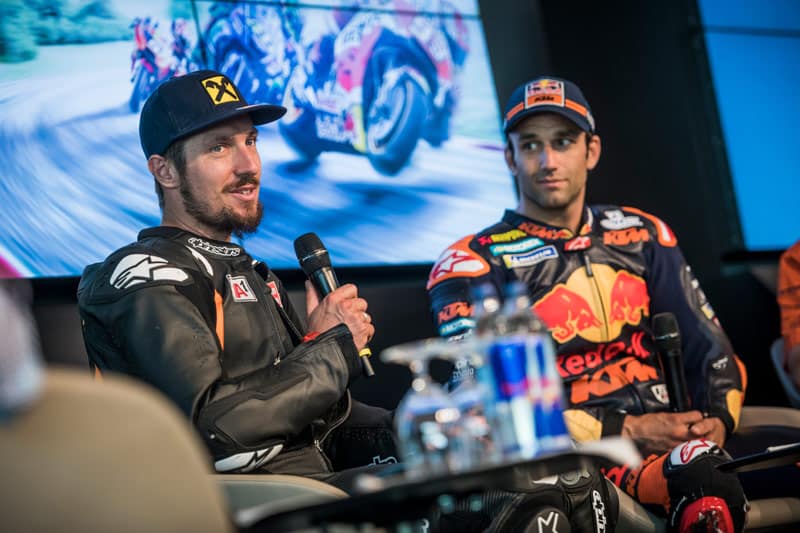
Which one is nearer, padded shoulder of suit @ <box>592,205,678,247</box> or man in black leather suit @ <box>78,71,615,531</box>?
man in black leather suit @ <box>78,71,615,531</box>

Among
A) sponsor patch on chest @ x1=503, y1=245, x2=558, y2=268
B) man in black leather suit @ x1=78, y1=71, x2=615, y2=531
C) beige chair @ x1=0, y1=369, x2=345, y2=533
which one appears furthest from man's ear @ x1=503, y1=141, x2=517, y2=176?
beige chair @ x1=0, y1=369, x2=345, y2=533

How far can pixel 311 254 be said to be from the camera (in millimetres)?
2576

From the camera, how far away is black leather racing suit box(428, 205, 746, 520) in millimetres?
3111

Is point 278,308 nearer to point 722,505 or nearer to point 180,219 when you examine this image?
point 180,219

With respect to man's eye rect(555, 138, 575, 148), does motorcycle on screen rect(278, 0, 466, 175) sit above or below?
above

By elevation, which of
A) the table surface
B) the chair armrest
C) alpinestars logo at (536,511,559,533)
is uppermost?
the table surface

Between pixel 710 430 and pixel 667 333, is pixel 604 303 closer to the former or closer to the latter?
pixel 667 333

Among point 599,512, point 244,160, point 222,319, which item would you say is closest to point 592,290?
point 599,512

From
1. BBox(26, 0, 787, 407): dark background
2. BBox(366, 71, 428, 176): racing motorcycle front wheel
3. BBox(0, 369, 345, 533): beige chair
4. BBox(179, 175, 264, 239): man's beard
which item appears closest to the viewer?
BBox(0, 369, 345, 533): beige chair

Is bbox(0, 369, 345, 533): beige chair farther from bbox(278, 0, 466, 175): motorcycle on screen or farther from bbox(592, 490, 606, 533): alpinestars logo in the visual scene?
bbox(278, 0, 466, 175): motorcycle on screen

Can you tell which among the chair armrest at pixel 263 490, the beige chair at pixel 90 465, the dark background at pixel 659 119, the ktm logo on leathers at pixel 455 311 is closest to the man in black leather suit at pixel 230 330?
the chair armrest at pixel 263 490

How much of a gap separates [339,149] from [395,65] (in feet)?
1.47

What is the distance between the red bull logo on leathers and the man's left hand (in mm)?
354

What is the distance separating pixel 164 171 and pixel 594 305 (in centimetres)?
133
